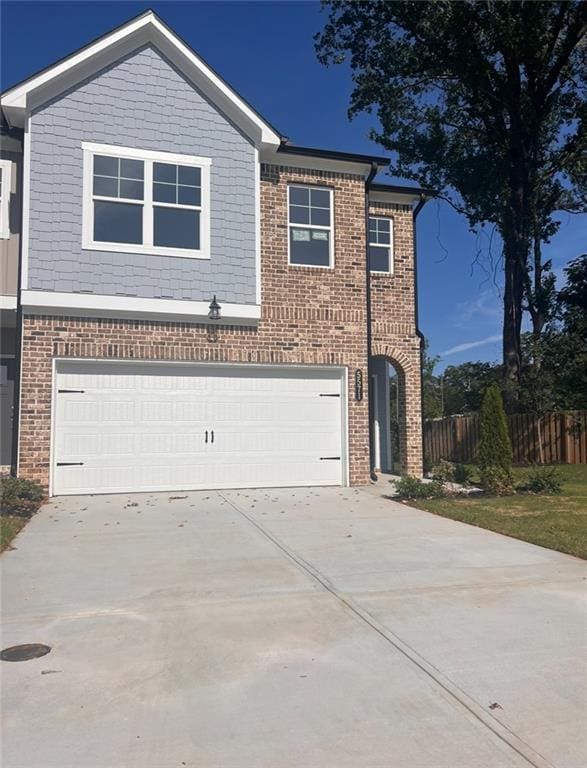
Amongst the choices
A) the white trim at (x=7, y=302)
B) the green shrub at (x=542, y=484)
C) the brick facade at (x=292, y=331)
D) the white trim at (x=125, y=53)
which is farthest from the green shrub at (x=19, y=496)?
the green shrub at (x=542, y=484)

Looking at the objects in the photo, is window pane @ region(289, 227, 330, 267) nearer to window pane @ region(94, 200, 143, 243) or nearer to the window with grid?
the window with grid

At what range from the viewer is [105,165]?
37.1ft

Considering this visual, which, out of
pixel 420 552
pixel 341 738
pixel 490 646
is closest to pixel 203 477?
pixel 420 552

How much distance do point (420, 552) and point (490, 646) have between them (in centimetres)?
277

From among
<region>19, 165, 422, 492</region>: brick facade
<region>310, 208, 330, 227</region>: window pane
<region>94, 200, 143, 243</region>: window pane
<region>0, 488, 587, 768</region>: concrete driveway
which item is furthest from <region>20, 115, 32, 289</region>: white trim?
<region>310, 208, 330, 227</region>: window pane

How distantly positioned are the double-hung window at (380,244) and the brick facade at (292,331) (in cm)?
18

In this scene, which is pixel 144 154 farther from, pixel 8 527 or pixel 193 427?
pixel 8 527

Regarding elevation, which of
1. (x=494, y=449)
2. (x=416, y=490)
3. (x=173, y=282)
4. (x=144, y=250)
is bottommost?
(x=416, y=490)

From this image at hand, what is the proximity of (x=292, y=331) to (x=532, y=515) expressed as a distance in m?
5.55

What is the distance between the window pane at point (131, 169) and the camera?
11.4 m

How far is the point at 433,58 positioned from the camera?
71.6 feet

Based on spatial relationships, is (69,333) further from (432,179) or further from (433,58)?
(432,179)

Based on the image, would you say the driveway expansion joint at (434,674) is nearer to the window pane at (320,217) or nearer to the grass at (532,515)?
the grass at (532,515)

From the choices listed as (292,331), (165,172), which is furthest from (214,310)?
(165,172)
